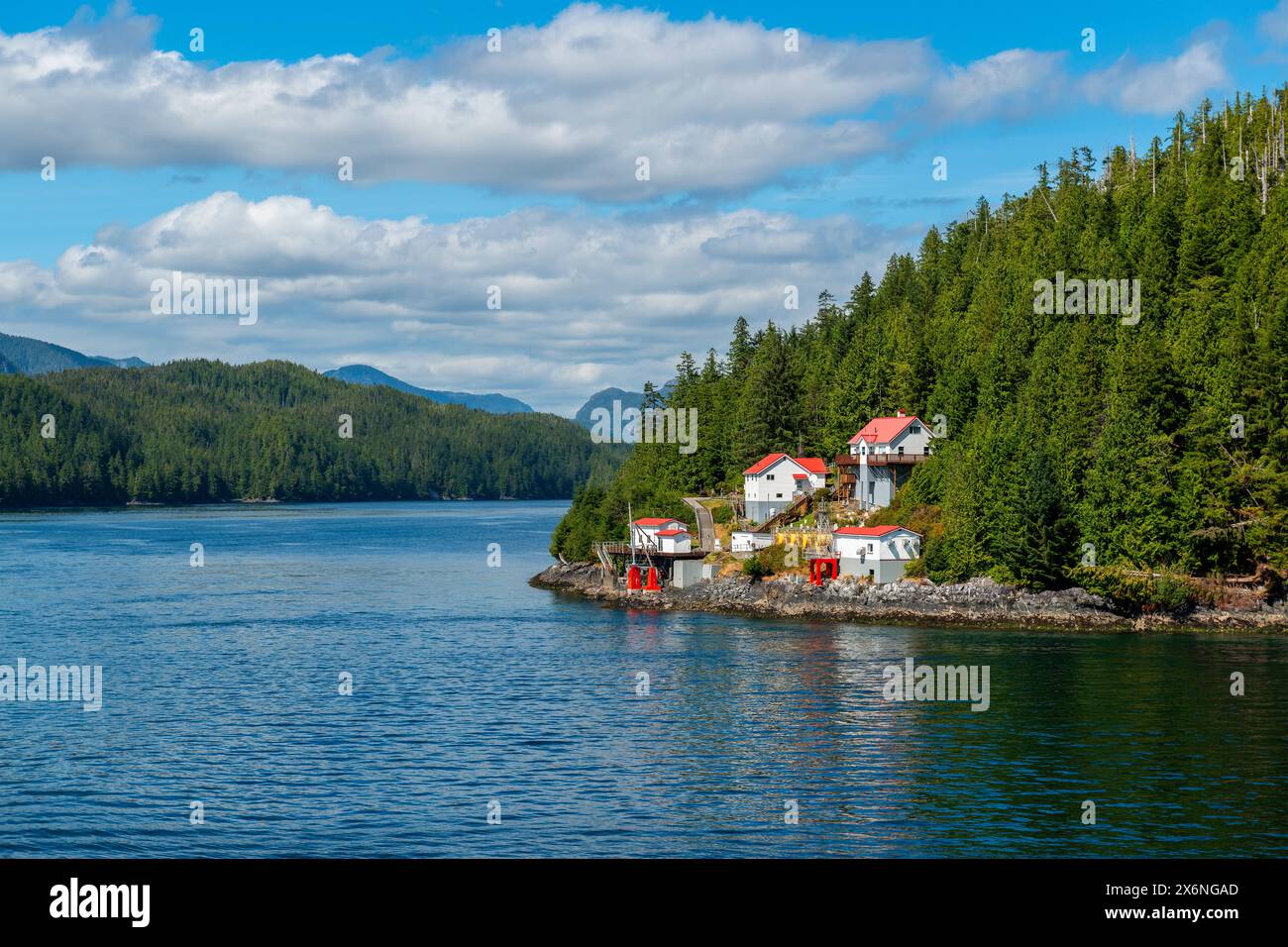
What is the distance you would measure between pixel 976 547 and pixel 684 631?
23750 millimetres

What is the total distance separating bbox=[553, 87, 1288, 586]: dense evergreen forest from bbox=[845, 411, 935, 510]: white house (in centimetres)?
414

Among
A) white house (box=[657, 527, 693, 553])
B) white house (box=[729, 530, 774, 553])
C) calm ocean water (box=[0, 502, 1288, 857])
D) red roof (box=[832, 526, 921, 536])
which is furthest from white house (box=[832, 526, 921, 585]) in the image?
white house (box=[657, 527, 693, 553])

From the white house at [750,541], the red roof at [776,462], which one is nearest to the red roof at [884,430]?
the red roof at [776,462]

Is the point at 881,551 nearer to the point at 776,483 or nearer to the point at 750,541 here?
the point at 750,541

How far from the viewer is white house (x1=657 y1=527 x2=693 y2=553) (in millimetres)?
106000

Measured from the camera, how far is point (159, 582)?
116 meters

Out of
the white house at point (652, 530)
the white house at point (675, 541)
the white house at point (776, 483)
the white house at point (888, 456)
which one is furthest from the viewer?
the white house at point (776, 483)

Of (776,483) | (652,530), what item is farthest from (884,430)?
(652,530)

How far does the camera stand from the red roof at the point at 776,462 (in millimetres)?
113500

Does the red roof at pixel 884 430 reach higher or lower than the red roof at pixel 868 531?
higher

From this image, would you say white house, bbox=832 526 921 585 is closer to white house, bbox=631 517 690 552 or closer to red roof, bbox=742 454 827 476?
white house, bbox=631 517 690 552

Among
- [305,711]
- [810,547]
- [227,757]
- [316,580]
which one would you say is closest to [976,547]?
[810,547]

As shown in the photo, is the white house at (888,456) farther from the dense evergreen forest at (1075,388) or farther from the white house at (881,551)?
the white house at (881,551)

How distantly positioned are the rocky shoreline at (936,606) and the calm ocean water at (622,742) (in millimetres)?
4047
